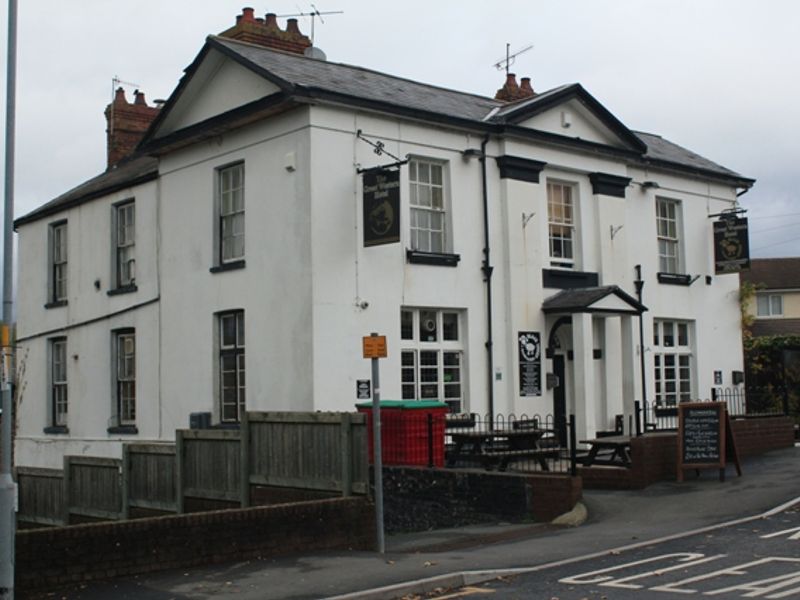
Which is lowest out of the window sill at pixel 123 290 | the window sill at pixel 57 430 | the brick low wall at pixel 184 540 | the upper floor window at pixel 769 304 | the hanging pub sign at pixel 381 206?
the brick low wall at pixel 184 540

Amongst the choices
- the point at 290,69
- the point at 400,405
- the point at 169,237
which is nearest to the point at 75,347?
the point at 169,237

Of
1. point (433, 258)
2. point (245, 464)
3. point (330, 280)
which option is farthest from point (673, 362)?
point (245, 464)

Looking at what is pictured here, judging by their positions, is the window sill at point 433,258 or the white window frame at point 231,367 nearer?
the window sill at point 433,258

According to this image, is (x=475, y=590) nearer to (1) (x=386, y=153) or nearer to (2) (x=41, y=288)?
(1) (x=386, y=153)

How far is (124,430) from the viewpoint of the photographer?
24156 mm

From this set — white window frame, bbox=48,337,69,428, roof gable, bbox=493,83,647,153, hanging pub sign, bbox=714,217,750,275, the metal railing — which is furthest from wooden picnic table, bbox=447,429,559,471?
white window frame, bbox=48,337,69,428

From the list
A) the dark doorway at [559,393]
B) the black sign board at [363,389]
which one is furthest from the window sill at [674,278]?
the black sign board at [363,389]

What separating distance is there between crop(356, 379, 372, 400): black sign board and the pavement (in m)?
4.18

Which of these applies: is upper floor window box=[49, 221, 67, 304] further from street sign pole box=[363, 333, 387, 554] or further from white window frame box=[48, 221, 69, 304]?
street sign pole box=[363, 333, 387, 554]

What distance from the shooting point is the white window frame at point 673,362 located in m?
25.5

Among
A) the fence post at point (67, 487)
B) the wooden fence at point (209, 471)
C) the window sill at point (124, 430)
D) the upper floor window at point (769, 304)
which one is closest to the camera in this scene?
the wooden fence at point (209, 471)

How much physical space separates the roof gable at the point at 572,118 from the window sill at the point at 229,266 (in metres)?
6.05

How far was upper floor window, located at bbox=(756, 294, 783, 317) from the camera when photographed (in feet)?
196

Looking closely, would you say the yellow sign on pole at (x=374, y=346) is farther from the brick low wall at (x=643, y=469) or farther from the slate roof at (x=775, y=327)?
the slate roof at (x=775, y=327)
